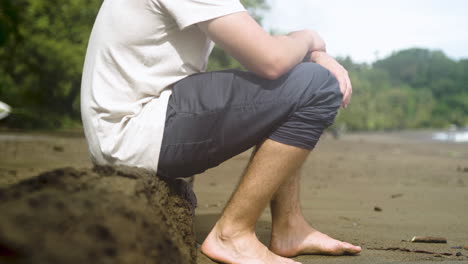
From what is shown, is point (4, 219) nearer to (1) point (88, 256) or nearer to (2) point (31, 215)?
(2) point (31, 215)

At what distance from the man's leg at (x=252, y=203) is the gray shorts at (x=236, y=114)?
56 mm

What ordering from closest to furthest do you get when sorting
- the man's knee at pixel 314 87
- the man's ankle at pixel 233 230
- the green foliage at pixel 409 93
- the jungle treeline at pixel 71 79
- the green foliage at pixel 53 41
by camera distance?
the jungle treeline at pixel 71 79
the man's knee at pixel 314 87
the man's ankle at pixel 233 230
the green foliage at pixel 53 41
the green foliage at pixel 409 93

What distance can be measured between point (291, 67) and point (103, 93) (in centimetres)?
70

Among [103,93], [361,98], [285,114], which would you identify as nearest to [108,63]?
[103,93]

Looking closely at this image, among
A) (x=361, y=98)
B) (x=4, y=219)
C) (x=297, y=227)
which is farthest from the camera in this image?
(x=361, y=98)

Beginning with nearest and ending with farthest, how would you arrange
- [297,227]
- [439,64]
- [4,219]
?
[4,219] < [297,227] < [439,64]

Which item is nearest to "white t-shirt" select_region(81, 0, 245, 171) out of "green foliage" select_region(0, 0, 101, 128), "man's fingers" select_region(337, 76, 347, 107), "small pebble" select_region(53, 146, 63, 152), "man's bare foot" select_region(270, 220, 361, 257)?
"man's fingers" select_region(337, 76, 347, 107)

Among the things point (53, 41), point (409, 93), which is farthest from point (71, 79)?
point (409, 93)

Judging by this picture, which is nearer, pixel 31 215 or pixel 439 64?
pixel 31 215

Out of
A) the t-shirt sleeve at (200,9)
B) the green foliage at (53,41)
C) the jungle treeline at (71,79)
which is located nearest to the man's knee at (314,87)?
the t-shirt sleeve at (200,9)

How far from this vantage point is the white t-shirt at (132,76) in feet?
6.31

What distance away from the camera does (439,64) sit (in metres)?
60.6

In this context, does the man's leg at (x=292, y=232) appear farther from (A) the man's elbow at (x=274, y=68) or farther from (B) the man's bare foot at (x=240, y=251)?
(A) the man's elbow at (x=274, y=68)

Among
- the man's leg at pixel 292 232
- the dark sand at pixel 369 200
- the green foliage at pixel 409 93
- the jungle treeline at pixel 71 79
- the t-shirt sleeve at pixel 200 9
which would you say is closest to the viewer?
the jungle treeline at pixel 71 79
